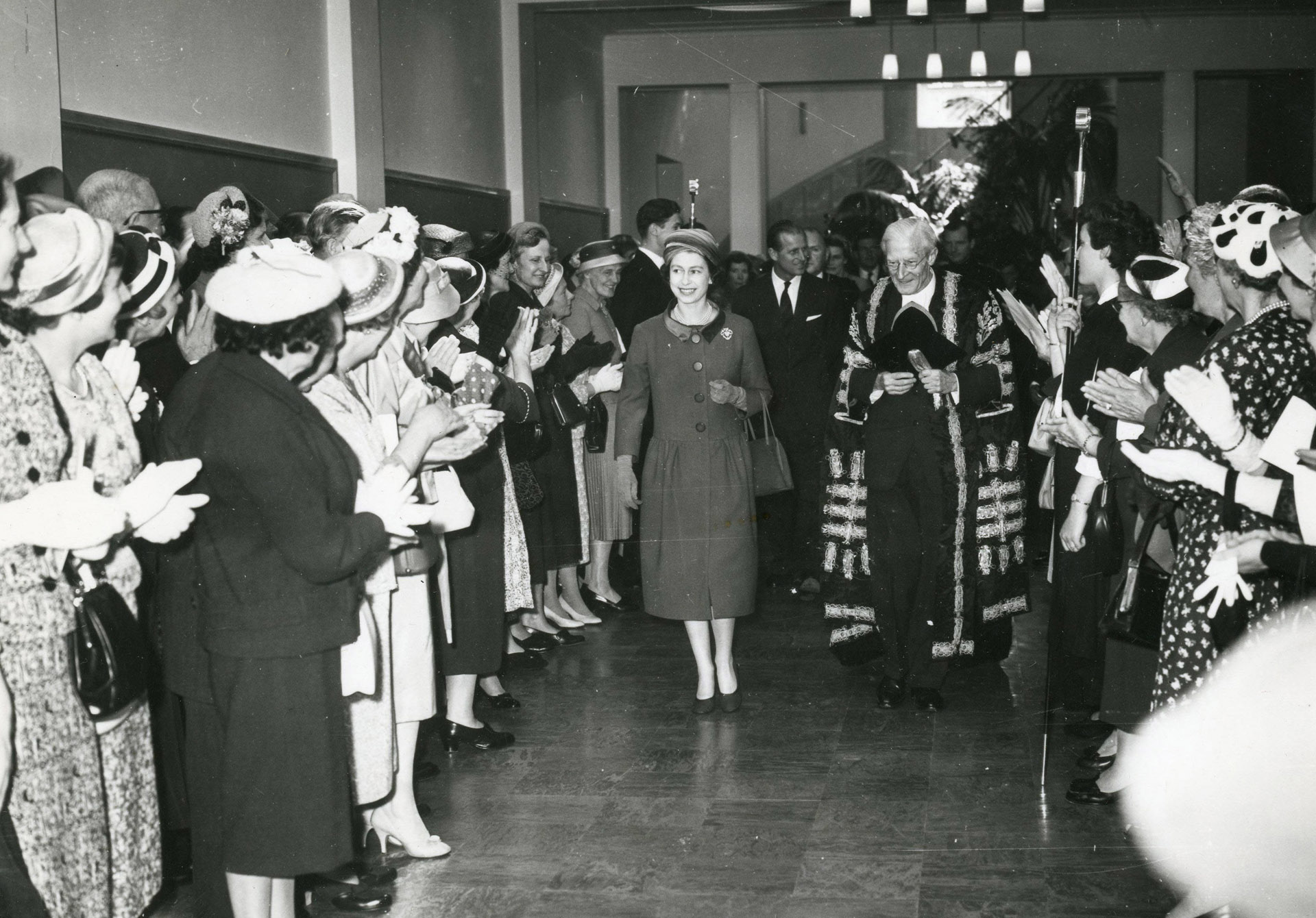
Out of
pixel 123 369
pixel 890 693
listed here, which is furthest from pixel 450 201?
pixel 123 369

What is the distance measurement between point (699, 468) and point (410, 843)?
1.83 metres

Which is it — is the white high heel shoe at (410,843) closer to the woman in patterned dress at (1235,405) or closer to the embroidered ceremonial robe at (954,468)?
the woman in patterned dress at (1235,405)

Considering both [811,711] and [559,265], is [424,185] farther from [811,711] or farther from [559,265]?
[811,711]

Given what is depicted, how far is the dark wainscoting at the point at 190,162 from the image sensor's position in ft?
15.1

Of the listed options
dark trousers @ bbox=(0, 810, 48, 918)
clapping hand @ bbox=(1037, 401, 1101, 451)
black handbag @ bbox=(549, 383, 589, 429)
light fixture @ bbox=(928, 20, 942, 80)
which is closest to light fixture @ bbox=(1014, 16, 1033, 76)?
light fixture @ bbox=(928, 20, 942, 80)

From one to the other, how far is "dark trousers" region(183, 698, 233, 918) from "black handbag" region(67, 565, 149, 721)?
27cm

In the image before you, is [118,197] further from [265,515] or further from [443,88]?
[443,88]

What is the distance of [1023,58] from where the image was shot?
32.7 ft

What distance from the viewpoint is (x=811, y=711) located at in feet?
16.3

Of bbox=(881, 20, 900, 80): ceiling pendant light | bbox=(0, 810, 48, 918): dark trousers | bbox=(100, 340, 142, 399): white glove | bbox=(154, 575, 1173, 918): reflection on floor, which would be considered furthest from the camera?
bbox=(881, 20, 900, 80): ceiling pendant light

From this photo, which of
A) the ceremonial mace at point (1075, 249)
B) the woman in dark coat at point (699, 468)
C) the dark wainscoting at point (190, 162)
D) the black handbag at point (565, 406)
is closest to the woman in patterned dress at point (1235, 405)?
the ceremonial mace at point (1075, 249)

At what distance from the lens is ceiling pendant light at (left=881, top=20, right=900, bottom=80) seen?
10.1 meters

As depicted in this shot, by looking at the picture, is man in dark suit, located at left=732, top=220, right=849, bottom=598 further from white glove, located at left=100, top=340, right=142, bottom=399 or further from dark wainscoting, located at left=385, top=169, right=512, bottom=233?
white glove, located at left=100, top=340, right=142, bottom=399

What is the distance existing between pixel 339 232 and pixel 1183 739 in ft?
8.59
